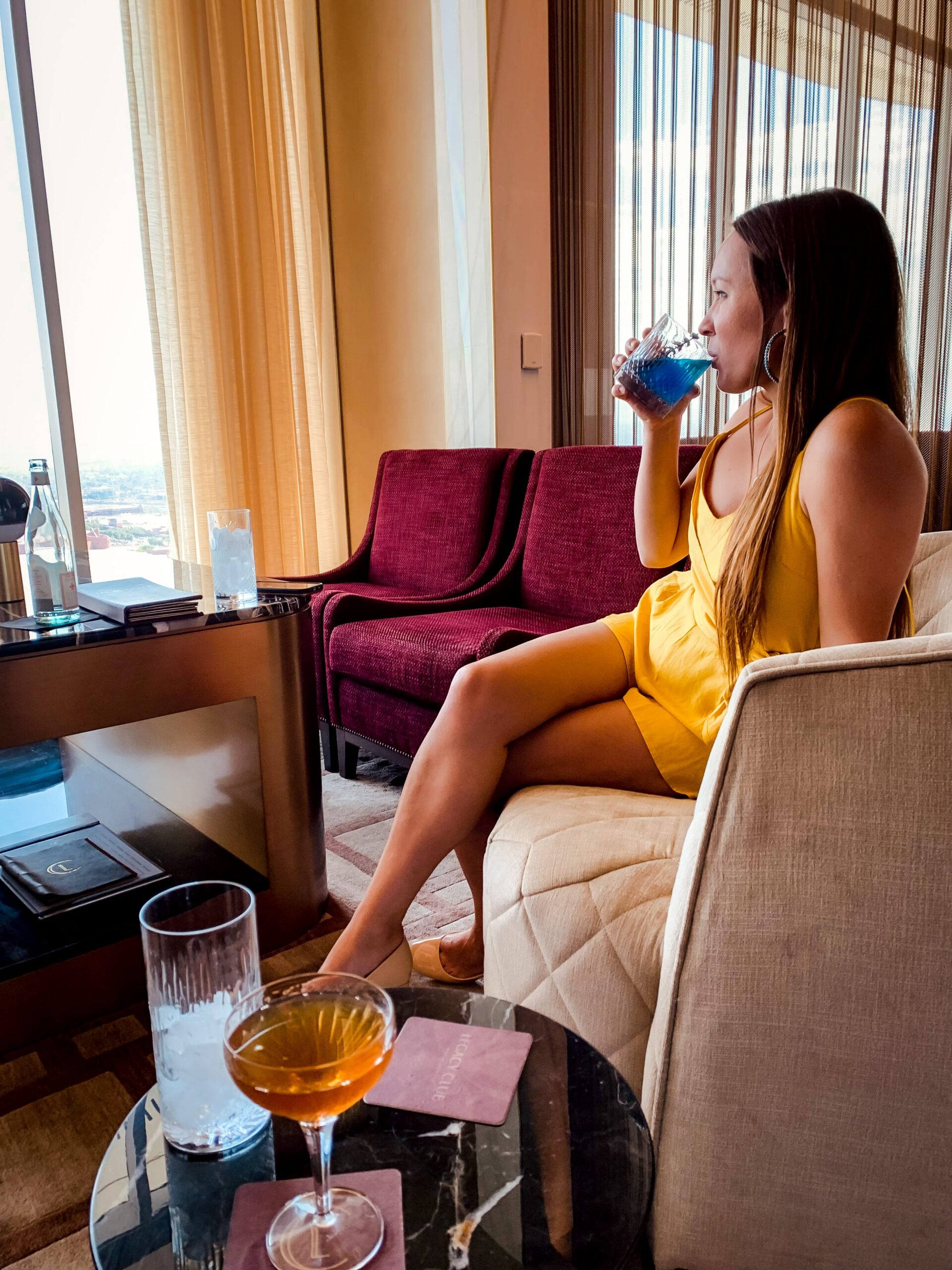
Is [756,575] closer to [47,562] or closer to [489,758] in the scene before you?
[489,758]

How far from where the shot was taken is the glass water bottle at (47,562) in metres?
1.49

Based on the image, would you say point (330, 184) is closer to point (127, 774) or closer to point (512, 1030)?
point (127, 774)

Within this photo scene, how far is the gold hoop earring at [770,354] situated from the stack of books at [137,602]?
3.18 feet

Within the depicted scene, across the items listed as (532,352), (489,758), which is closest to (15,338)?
(532,352)

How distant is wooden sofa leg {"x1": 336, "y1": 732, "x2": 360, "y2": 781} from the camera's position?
8.53 feet

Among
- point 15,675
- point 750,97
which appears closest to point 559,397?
point 750,97

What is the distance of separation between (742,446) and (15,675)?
3.80 feet

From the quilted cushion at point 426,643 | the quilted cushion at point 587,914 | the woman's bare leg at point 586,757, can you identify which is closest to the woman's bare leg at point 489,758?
the woman's bare leg at point 586,757

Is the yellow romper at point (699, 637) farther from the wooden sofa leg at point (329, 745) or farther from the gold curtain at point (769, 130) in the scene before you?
the gold curtain at point (769, 130)

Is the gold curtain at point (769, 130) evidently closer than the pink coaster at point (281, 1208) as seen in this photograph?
No

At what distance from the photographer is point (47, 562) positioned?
1.50 metres

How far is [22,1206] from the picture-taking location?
1.05m

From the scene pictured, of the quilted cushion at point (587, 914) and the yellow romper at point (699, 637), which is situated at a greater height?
the yellow romper at point (699, 637)

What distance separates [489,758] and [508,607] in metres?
1.50
